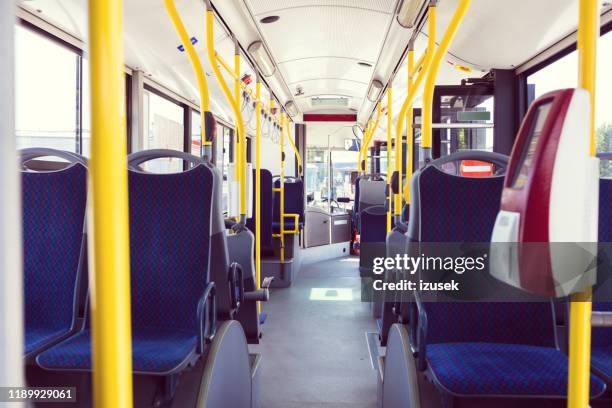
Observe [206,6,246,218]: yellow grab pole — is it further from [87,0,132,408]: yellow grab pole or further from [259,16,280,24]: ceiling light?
[87,0,132,408]: yellow grab pole

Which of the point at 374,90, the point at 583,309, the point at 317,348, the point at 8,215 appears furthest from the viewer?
the point at 374,90

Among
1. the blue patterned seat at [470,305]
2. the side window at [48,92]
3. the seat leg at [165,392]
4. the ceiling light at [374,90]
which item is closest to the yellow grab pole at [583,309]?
the blue patterned seat at [470,305]

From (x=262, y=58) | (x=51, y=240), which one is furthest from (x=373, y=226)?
(x=51, y=240)

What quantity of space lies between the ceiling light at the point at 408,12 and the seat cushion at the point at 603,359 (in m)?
2.07

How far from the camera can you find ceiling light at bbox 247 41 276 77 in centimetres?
375

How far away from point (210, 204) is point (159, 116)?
9.24 ft

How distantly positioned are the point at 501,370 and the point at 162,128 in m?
3.78

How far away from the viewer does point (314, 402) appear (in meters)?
2.53

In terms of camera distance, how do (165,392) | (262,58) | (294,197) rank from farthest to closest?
(294,197) → (262,58) → (165,392)

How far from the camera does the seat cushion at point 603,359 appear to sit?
1.59m

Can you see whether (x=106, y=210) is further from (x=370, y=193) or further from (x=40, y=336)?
(x=370, y=193)

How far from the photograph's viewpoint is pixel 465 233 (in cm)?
184

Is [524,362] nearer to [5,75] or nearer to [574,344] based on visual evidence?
[574,344]

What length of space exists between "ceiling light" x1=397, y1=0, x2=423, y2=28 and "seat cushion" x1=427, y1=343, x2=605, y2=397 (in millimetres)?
2063
